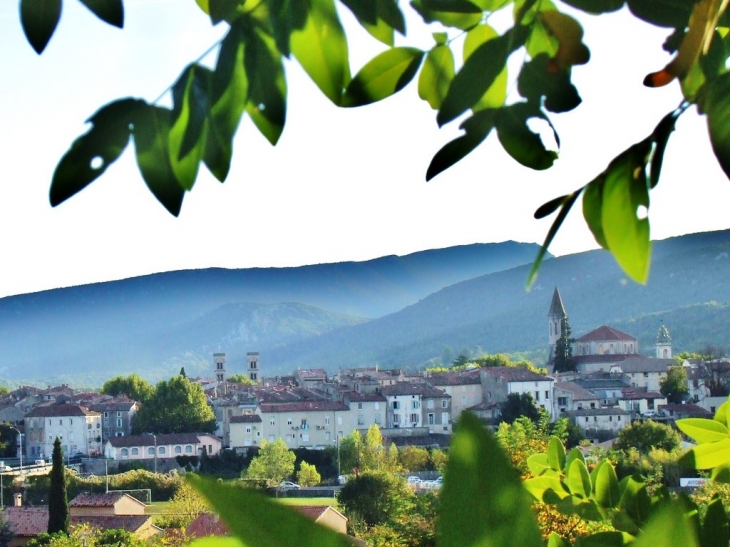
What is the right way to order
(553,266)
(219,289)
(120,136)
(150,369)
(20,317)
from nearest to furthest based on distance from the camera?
(120,136)
(553,266)
(150,369)
(20,317)
(219,289)

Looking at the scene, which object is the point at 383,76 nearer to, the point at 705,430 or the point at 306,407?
the point at 705,430

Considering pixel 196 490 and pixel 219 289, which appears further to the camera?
pixel 219 289

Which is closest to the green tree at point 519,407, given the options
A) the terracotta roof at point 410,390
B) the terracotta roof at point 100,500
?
the terracotta roof at point 410,390

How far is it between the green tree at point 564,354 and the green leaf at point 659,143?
2711 centimetres

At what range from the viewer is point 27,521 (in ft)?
33.2

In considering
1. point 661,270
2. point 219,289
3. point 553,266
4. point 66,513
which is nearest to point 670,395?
point 66,513

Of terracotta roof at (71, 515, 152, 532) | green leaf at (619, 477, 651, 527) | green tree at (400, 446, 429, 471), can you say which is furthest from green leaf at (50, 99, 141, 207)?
green tree at (400, 446, 429, 471)

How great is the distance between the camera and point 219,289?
79.4 meters

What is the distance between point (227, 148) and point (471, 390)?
2187cm

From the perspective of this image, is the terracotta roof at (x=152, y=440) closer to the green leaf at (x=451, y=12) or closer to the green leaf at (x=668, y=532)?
the green leaf at (x=451, y=12)

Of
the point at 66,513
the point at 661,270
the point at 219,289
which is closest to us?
the point at 66,513

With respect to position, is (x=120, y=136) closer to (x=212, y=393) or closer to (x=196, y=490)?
(x=196, y=490)

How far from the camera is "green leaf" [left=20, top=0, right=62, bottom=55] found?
32 cm

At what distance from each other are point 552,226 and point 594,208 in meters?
0.04
